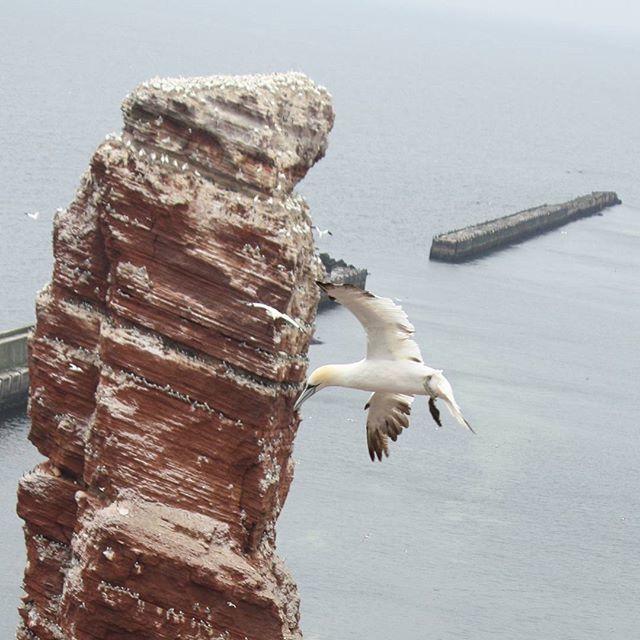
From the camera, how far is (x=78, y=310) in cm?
2122

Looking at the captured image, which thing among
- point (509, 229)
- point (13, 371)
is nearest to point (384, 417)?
point (13, 371)

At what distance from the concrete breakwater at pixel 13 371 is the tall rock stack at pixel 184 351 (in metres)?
43.2

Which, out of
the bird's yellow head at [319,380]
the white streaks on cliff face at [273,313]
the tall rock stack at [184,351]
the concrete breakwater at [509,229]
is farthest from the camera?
the concrete breakwater at [509,229]

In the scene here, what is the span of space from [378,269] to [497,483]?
42345mm

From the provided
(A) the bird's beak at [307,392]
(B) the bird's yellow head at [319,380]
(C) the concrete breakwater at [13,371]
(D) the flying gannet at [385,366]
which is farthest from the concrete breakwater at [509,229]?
(B) the bird's yellow head at [319,380]

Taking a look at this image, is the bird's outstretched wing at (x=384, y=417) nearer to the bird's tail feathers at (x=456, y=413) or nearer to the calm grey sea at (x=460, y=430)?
the bird's tail feathers at (x=456, y=413)

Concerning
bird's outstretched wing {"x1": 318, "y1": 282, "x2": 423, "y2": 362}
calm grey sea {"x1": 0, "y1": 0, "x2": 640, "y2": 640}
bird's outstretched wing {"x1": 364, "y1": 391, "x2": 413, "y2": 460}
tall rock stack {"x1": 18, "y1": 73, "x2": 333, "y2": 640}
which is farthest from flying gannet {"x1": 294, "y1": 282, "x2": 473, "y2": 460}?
calm grey sea {"x1": 0, "y1": 0, "x2": 640, "y2": 640}

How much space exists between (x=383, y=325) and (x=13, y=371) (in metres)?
46.5

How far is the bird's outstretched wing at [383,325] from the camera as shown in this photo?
19578 millimetres

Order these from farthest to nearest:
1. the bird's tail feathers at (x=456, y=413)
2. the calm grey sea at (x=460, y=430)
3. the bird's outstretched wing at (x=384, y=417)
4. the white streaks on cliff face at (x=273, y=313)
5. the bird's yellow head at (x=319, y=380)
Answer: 1. the calm grey sea at (x=460, y=430)
2. the bird's outstretched wing at (x=384, y=417)
3. the bird's yellow head at (x=319, y=380)
4. the white streaks on cliff face at (x=273, y=313)
5. the bird's tail feathers at (x=456, y=413)

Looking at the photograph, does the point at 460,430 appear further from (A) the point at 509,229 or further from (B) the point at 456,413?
(B) the point at 456,413

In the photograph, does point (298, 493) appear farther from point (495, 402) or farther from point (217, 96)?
point (217, 96)

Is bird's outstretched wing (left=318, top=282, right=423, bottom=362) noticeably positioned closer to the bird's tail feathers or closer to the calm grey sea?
the bird's tail feathers

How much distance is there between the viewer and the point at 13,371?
6494cm
